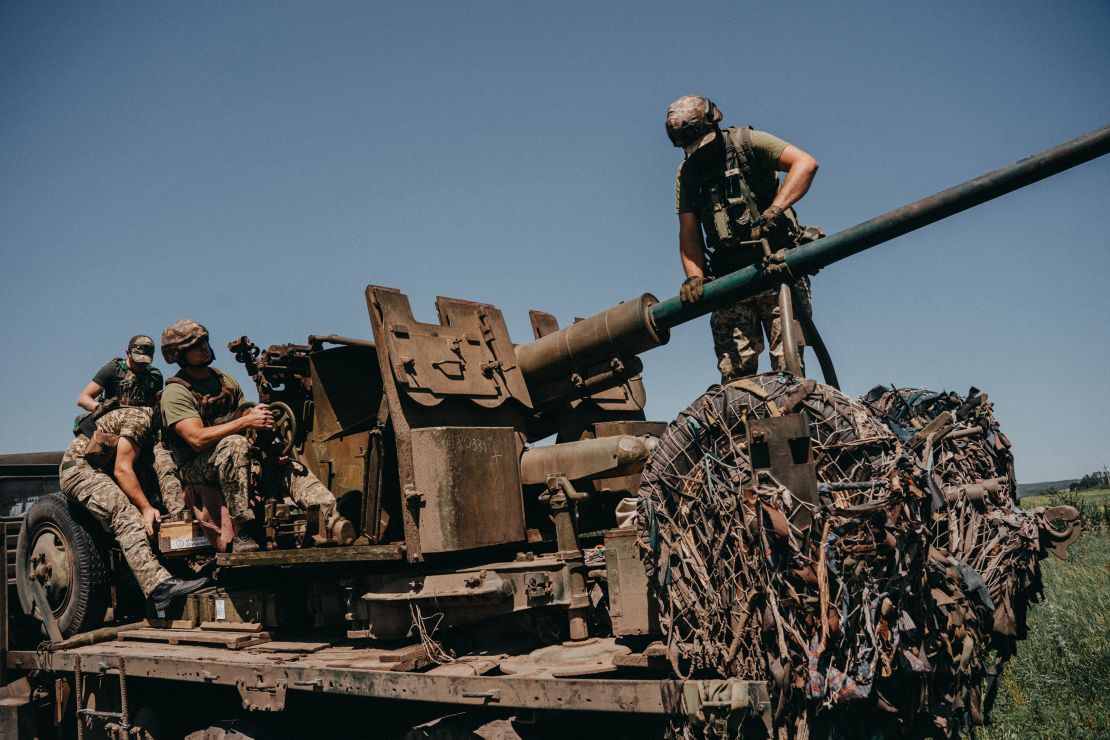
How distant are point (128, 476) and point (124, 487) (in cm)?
9

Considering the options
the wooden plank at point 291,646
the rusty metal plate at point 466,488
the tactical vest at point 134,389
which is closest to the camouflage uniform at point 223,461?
the wooden plank at point 291,646

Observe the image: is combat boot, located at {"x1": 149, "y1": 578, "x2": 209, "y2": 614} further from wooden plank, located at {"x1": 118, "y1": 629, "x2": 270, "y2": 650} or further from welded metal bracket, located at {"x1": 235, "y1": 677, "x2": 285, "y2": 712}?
welded metal bracket, located at {"x1": 235, "y1": 677, "x2": 285, "y2": 712}

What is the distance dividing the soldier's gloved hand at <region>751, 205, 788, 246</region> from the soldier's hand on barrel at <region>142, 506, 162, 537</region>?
198 inches

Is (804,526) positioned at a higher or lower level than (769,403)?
lower

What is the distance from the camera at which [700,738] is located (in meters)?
4.35

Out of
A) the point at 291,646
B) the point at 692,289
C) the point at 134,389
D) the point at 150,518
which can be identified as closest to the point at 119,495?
the point at 150,518

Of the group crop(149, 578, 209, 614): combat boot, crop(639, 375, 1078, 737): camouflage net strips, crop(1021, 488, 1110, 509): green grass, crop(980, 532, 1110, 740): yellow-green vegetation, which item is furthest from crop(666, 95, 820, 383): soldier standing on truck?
crop(1021, 488, 1110, 509): green grass

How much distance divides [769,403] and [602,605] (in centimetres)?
174

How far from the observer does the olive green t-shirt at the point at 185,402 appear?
7.04 meters

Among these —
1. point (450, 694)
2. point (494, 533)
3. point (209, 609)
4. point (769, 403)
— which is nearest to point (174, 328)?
point (209, 609)

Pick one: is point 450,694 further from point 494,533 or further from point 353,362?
point 353,362

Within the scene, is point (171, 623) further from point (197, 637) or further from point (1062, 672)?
point (1062, 672)

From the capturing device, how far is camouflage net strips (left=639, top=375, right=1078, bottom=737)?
4.04 meters

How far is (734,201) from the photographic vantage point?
580 cm
